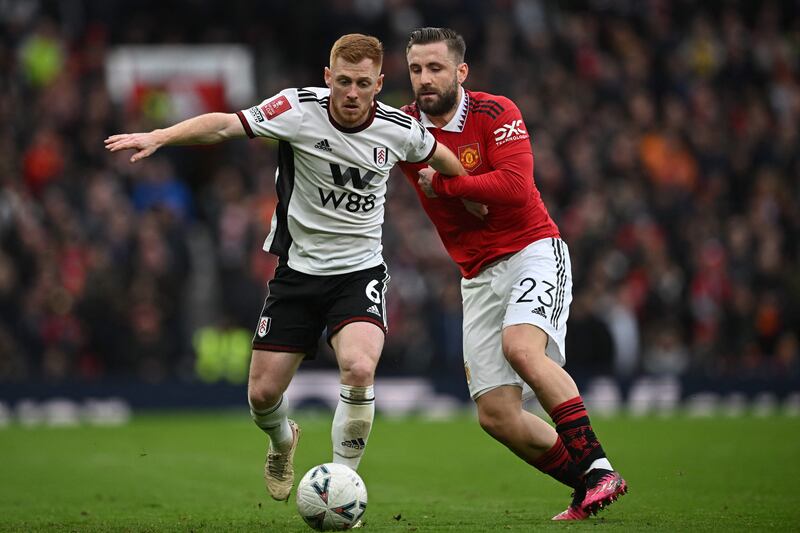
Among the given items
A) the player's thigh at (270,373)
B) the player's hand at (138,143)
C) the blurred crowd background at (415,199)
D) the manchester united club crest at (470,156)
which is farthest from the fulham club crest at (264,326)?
the blurred crowd background at (415,199)

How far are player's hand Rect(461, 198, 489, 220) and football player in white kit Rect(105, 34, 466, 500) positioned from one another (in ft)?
0.79

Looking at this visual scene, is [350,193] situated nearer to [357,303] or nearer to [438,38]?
[357,303]

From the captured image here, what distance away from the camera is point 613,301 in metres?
18.6

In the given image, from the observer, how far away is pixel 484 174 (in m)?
8.23

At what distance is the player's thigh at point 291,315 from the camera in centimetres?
810

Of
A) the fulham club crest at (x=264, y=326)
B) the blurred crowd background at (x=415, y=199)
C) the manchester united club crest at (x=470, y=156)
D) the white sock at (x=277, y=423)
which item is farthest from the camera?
the blurred crowd background at (x=415, y=199)

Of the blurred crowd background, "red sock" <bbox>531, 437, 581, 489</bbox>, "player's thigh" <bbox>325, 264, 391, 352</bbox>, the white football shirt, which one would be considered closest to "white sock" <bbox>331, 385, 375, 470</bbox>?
"player's thigh" <bbox>325, 264, 391, 352</bbox>

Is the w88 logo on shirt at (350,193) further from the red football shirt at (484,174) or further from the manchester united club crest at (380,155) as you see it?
the red football shirt at (484,174)

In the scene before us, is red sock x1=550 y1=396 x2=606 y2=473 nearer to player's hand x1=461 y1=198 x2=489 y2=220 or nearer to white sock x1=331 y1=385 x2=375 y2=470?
white sock x1=331 y1=385 x2=375 y2=470

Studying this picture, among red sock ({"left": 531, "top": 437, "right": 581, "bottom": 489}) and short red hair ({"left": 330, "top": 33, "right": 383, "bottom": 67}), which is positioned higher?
short red hair ({"left": 330, "top": 33, "right": 383, "bottom": 67})

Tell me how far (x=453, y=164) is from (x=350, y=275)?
966mm

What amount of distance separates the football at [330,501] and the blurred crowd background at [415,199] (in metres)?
10.3

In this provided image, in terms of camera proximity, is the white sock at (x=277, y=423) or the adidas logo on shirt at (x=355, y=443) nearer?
the adidas logo on shirt at (x=355, y=443)

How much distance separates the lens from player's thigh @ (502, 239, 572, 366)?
8047 mm
